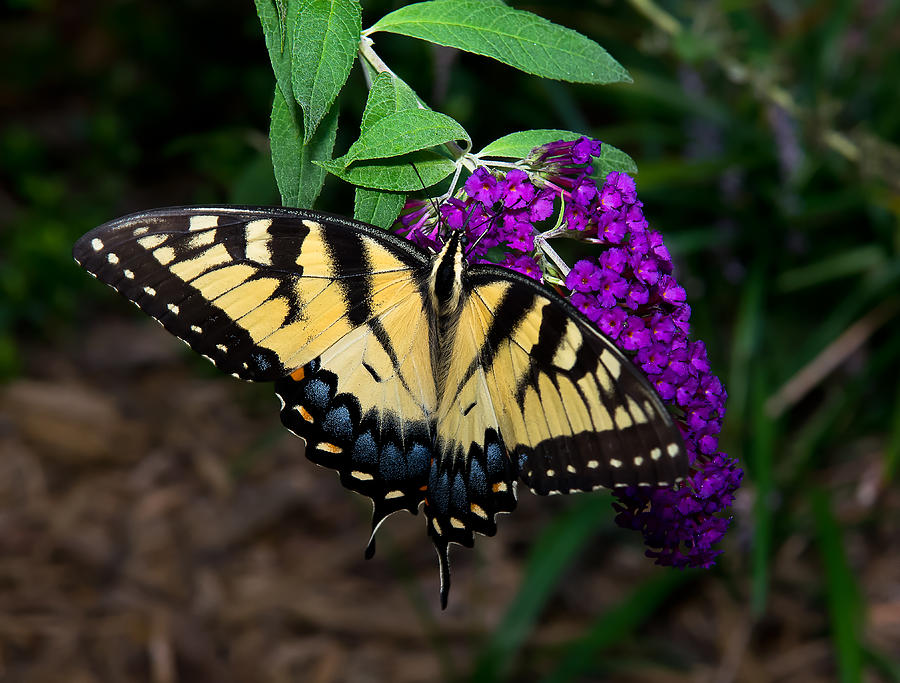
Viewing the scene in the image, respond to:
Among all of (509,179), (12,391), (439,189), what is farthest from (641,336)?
(12,391)


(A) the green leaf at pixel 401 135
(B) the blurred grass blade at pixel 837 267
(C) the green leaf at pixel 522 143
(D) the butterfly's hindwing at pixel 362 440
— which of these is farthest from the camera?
(B) the blurred grass blade at pixel 837 267

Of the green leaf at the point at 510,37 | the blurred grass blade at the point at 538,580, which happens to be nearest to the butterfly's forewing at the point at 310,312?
the green leaf at the point at 510,37

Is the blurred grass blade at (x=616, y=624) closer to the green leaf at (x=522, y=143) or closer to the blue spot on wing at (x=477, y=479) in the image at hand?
the blue spot on wing at (x=477, y=479)

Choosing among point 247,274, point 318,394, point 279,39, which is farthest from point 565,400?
point 279,39

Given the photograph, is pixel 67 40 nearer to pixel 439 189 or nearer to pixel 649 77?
pixel 649 77

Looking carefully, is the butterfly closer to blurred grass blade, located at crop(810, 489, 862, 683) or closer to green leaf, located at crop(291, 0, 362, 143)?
green leaf, located at crop(291, 0, 362, 143)

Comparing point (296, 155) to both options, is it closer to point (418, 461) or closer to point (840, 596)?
point (418, 461)
